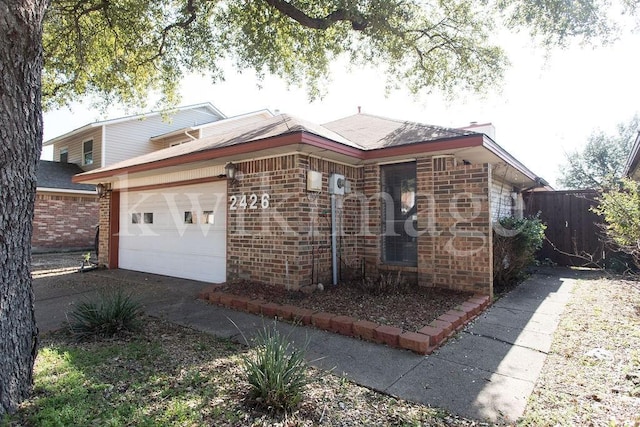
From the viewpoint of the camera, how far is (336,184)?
20.6 feet

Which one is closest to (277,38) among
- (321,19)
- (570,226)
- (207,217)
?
(321,19)

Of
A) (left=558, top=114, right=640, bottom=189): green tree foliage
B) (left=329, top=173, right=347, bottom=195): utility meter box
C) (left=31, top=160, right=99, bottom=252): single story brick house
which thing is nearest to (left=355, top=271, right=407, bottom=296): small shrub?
(left=329, top=173, right=347, bottom=195): utility meter box

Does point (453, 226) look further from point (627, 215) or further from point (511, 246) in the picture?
point (627, 215)

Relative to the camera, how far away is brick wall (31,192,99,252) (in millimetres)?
14578

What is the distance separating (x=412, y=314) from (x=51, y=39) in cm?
931

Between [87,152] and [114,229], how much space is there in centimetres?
1015

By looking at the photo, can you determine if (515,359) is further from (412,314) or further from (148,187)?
(148,187)

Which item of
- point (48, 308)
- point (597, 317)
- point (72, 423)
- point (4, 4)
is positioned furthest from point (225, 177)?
point (597, 317)

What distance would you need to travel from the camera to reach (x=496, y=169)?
7.29 metres

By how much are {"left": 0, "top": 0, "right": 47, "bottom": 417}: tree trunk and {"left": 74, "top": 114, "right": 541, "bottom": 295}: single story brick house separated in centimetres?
302

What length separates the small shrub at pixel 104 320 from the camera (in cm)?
414

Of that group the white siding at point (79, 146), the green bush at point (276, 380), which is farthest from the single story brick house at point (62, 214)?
the green bush at point (276, 380)

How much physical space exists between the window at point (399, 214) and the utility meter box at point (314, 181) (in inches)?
54.8

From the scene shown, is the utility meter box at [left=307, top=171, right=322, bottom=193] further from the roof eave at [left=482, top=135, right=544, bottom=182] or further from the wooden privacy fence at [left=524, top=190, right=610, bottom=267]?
the wooden privacy fence at [left=524, top=190, right=610, bottom=267]
